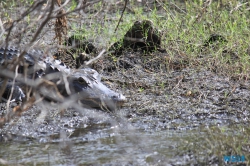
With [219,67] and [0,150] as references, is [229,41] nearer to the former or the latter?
[219,67]

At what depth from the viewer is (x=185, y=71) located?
6.31 m

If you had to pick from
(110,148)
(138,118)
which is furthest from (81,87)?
(110,148)

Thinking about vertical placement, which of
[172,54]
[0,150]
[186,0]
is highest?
[186,0]

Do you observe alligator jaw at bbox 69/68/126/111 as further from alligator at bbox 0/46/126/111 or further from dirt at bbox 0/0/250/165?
dirt at bbox 0/0/250/165

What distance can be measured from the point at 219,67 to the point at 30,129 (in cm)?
240

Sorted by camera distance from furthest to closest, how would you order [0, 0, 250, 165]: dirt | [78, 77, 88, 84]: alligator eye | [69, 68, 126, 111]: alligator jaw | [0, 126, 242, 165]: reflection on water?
[78, 77, 88, 84]: alligator eye < [69, 68, 126, 111]: alligator jaw < [0, 0, 250, 165]: dirt < [0, 126, 242, 165]: reflection on water

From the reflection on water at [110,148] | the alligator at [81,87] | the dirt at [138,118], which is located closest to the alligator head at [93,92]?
the alligator at [81,87]

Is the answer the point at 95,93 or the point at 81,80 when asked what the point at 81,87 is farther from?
the point at 95,93

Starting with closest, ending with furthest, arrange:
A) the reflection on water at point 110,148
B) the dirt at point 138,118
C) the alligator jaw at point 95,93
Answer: the reflection on water at point 110,148
the dirt at point 138,118
the alligator jaw at point 95,93

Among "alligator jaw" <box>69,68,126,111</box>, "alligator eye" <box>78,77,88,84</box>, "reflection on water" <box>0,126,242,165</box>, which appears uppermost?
"alligator eye" <box>78,77,88,84</box>

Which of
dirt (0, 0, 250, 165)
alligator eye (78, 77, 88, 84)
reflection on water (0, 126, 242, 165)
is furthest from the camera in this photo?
alligator eye (78, 77, 88, 84)

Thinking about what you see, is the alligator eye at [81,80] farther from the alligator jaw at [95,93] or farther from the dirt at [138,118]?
the dirt at [138,118]

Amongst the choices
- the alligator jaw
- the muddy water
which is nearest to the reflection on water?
the muddy water

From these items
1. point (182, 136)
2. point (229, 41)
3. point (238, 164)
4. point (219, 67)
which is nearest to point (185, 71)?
point (219, 67)
